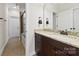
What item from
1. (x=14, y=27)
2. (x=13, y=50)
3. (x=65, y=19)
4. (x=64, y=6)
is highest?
(x=64, y=6)

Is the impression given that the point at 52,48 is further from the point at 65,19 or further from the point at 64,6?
the point at 64,6

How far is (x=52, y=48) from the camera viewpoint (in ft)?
6.91

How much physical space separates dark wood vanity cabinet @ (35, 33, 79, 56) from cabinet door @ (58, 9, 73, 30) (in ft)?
1.05

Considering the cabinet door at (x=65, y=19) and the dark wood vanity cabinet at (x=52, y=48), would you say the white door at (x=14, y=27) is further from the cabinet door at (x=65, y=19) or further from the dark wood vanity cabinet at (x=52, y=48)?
the cabinet door at (x=65, y=19)

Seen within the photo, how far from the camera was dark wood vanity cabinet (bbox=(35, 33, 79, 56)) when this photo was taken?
1.74 meters

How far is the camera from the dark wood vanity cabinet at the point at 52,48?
1736 mm

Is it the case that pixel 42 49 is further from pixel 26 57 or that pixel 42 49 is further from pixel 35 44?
pixel 26 57

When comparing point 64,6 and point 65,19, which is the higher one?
point 64,6

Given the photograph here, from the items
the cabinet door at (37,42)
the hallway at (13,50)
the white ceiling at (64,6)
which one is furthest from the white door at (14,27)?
the white ceiling at (64,6)

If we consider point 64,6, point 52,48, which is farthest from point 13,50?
point 64,6

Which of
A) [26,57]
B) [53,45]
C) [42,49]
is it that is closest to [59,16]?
[53,45]

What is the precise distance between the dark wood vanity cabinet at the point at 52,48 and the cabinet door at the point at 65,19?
1.05 ft

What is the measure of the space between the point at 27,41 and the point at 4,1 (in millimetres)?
764

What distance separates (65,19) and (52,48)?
0.53m
